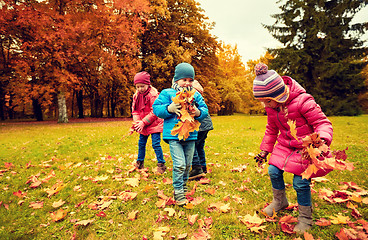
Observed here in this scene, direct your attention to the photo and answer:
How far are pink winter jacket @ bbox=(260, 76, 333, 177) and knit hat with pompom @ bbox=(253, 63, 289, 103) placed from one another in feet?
0.43

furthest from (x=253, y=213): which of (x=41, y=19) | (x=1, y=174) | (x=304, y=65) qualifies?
(x=304, y=65)

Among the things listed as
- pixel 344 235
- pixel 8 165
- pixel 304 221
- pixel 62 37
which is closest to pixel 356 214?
pixel 344 235

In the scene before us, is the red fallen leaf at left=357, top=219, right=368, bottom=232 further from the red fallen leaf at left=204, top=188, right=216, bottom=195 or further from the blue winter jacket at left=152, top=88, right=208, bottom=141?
the blue winter jacket at left=152, top=88, right=208, bottom=141

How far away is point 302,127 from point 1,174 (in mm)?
5700

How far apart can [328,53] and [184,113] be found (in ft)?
78.4

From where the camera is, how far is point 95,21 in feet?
48.1

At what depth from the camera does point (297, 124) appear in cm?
218

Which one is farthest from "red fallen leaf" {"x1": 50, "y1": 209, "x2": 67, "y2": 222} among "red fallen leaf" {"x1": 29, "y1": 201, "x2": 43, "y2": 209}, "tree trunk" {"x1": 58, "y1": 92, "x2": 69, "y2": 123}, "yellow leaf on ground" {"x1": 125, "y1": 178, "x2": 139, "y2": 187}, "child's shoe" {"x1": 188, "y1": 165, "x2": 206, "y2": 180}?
"tree trunk" {"x1": 58, "y1": 92, "x2": 69, "y2": 123}

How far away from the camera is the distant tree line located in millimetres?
13164

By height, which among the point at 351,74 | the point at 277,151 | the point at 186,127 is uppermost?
the point at 351,74

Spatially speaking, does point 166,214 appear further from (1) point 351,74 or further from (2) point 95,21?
(1) point 351,74

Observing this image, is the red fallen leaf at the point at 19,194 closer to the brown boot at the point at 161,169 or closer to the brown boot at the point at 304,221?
the brown boot at the point at 161,169

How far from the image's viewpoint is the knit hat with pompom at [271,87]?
6.88 feet

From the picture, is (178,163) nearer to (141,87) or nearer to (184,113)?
(184,113)
